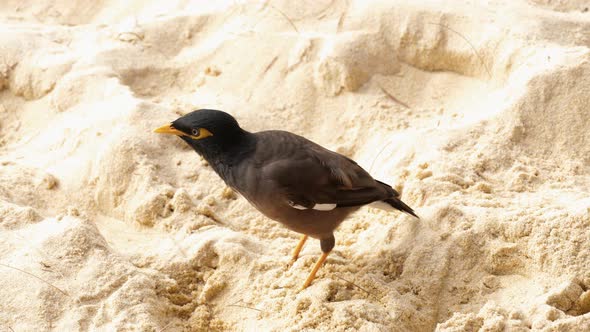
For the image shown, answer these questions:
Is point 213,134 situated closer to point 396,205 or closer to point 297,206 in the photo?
point 297,206

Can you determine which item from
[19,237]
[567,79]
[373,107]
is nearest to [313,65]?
[373,107]

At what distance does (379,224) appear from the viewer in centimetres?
373

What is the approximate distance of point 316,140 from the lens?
439 cm

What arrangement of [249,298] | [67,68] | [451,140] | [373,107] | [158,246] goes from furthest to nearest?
1. [67,68]
2. [373,107]
3. [451,140]
4. [158,246]
5. [249,298]

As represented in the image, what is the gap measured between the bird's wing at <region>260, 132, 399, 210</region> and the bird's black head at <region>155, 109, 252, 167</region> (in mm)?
168

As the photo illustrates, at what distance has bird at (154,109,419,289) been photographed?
3.26 meters

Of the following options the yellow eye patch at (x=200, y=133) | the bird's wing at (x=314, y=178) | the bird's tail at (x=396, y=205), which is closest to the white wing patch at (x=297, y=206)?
the bird's wing at (x=314, y=178)

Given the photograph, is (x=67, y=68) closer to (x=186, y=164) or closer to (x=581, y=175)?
(x=186, y=164)

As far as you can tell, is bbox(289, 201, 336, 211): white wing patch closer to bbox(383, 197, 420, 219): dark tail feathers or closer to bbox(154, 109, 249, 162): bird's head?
bbox(383, 197, 420, 219): dark tail feathers

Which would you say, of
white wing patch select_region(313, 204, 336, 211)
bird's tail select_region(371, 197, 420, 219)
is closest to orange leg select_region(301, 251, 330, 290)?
white wing patch select_region(313, 204, 336, 211)

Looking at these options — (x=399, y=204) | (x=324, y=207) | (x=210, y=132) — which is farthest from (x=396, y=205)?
(x=210, y=132)

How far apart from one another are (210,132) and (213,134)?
0.02 m

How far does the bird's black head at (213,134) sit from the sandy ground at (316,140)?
0.48 meters

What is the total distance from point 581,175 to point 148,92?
9.68ft
